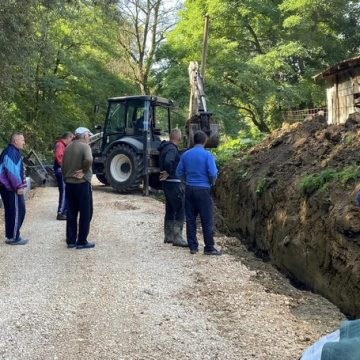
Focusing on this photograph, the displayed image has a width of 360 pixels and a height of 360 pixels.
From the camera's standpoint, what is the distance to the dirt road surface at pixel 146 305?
452cm

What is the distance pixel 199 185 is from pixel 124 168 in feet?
26.0

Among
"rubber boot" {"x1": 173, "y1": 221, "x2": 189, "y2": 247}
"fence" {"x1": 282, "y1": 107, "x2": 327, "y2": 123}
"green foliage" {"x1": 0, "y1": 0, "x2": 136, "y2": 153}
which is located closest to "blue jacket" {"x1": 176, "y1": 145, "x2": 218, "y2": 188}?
"rubber boot" {"x1": 173, "y1": 221, "x2": 189, "y2": 247}

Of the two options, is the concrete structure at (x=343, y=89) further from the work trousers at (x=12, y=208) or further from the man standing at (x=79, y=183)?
the work trousers at (x=12, y=208)

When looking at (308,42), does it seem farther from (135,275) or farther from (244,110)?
(135,275)

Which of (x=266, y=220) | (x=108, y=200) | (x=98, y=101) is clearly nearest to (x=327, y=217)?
(x=266, y=220)

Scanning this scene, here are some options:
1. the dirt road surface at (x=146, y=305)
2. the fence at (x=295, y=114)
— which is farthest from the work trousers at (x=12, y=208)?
the fence at (x=295, y=114)

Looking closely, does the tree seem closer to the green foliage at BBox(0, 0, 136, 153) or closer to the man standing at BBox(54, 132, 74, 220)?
the green foliage at BBox(0, 0, 136, 153)

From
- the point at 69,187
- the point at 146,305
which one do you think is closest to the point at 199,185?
the point at 69,187

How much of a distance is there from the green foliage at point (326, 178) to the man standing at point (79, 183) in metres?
3.48

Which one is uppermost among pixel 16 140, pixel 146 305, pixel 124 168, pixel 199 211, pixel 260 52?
pixel 260 52

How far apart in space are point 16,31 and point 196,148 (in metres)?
5.93

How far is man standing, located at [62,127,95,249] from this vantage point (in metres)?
8.23

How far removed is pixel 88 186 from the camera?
27.4 ft

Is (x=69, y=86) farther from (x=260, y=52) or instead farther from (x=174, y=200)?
(x=174, y=200)
